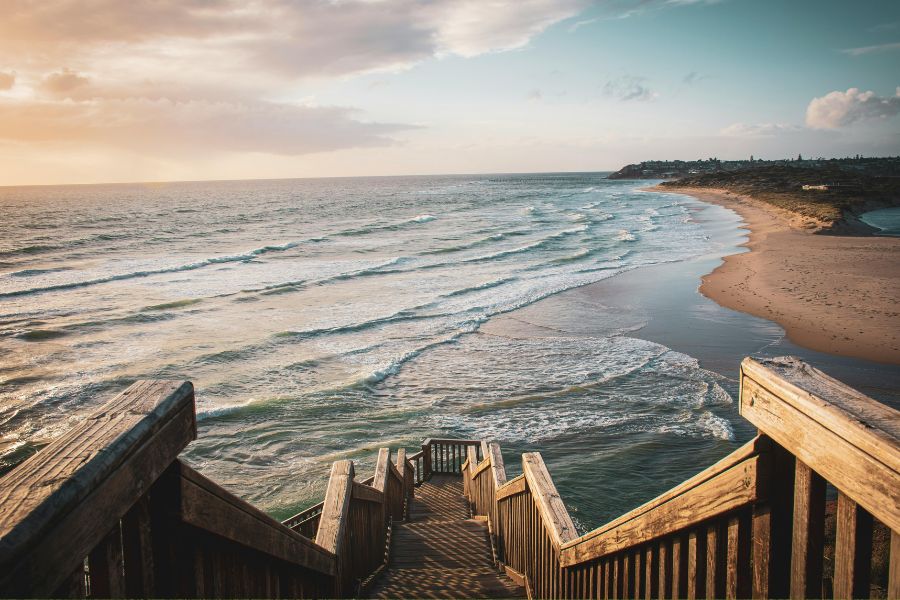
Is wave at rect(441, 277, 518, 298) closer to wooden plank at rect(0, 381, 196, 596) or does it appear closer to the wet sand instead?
the wet sand

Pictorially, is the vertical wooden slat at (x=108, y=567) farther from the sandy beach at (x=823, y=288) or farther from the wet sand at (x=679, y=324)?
the sandy beach at (x=823, y=288)

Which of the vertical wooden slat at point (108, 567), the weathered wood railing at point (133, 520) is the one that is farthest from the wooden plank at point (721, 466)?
the vertical wooden slat at point (108, 567)

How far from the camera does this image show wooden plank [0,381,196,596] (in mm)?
1176

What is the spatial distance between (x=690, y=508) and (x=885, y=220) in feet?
212

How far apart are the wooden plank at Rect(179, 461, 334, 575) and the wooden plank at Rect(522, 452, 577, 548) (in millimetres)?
1878

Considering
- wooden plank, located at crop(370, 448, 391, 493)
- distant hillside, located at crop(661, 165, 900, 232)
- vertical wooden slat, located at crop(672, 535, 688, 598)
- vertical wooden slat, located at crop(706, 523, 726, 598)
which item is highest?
distant hillside, located at crop(661, 165, 900, 232)

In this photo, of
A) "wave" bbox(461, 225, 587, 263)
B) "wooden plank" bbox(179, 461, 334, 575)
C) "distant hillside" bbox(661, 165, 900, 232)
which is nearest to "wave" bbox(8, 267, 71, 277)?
"wave" bbox(461, 225, 587, 263)

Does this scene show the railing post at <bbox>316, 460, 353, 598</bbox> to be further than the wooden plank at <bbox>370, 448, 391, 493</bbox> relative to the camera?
No

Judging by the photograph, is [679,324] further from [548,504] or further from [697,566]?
[697,566]

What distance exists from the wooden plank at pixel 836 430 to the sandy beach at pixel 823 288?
17877mm

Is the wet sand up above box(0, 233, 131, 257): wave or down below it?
below

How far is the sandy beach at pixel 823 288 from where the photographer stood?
1842cm

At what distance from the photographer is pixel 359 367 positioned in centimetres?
1731

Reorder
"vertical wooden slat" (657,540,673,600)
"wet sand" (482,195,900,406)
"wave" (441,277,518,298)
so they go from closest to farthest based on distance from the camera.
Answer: "vertical wooden slat" (657,540,673,600)
"wet sand" (482,195,900,406)
"wave" (441,277,518,298)
